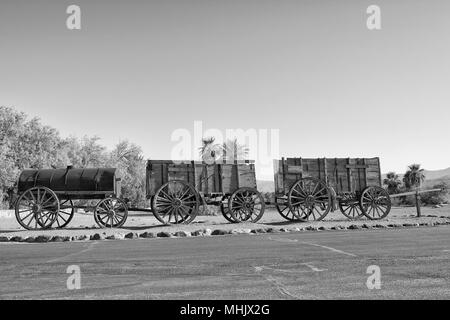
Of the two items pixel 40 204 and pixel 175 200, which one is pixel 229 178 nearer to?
pixel 175 200

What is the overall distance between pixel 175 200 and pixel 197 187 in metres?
1.21

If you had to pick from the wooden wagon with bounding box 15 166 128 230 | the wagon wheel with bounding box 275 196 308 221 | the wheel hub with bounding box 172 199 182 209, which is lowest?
the wagon wheel with bounding box 275 196 308 221

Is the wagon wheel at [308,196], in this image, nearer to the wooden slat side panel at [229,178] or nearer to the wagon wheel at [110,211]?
the wooden slat side panel at [229,178]

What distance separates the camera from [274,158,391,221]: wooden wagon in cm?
1972

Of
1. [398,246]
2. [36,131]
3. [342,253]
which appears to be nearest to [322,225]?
[398,246]

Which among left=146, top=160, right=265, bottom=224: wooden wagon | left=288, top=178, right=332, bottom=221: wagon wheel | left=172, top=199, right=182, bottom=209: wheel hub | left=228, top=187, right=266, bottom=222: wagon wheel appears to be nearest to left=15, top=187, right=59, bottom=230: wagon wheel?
left=146, top=160, right=265, bottom=224: wooden wagon

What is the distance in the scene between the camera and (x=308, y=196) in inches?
772

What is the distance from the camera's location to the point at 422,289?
5.35 metres

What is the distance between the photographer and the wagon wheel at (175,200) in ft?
60.5

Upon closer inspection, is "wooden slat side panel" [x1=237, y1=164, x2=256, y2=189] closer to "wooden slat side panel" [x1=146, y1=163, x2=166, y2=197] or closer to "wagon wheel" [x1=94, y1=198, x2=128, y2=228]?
"wooden slat side panel" [x1=146, y1=163, x2=166, y2=197]

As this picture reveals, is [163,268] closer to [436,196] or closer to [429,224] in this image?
[429,224]

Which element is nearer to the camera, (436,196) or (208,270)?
(208,270)

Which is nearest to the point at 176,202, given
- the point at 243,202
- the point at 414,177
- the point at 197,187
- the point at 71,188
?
the point at 197,187

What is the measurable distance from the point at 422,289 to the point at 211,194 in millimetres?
14466
